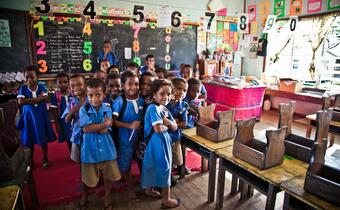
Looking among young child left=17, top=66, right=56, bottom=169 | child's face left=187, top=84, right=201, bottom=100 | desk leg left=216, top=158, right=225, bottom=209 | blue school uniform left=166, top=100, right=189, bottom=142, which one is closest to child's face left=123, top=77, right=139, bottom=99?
blue school uniform left=166, top=100, right=189, bottom=142

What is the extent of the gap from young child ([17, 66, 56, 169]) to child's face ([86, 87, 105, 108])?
3.57ft

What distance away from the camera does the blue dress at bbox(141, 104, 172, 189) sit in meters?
1.76

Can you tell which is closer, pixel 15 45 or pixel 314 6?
pixel 15 45

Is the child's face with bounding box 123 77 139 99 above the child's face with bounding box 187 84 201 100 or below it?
above

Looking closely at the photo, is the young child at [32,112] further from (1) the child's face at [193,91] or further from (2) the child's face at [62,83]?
(1) the child's face at [193,91]

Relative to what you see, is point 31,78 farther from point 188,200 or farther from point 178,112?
point 188,200

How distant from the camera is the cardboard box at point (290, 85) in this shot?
4780mm

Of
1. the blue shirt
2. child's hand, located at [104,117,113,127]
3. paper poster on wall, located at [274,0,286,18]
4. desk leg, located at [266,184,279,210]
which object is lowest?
desk leg, located at [266,184,279,210]

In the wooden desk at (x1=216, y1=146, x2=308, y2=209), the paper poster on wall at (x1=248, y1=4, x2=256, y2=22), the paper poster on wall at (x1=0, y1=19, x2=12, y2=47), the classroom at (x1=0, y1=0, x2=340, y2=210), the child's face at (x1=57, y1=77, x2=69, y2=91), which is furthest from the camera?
the paper poster on wall at (x1=248, y1=4, x2=256, y2=22)

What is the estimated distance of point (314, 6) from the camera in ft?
15.3

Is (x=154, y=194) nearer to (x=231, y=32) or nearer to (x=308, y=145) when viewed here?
(x=308, y=145)

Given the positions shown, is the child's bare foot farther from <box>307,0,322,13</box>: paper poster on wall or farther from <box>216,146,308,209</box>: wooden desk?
<box>307,0,322,13</box>: paper poster on wall

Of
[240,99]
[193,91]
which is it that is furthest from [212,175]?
[240,99]

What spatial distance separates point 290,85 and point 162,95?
4.06m
